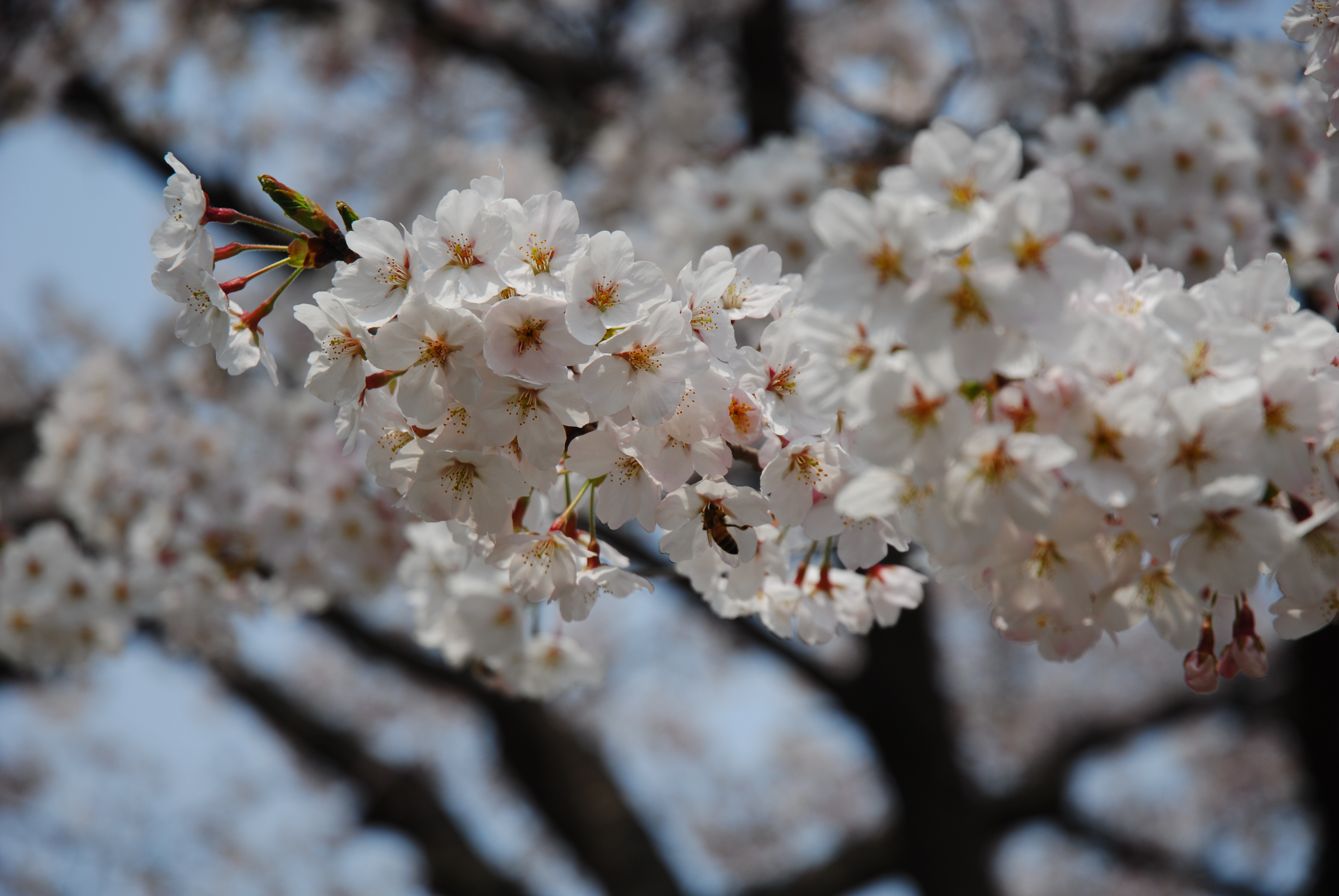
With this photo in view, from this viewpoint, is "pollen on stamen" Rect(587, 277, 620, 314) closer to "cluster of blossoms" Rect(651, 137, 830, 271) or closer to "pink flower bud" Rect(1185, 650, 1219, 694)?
"pink flower bud" Rect(1185, 650, 1219, 694)

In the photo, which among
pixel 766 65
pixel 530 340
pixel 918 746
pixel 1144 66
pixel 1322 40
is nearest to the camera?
pixel 530 340

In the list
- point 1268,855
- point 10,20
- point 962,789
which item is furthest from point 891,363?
point 1268,855

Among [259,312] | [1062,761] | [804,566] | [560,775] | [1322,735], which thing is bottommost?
[560,775]

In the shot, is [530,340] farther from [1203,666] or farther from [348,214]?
[1203,666]

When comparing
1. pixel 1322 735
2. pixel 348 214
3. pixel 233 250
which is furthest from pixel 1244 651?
pixel 1322 735

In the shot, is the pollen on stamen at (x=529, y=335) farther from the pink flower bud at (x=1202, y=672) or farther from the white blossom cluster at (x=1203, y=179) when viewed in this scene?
the white blossom cluster at (x=1203, y=179)

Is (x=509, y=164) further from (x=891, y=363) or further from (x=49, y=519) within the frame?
(x=891, y=363)
